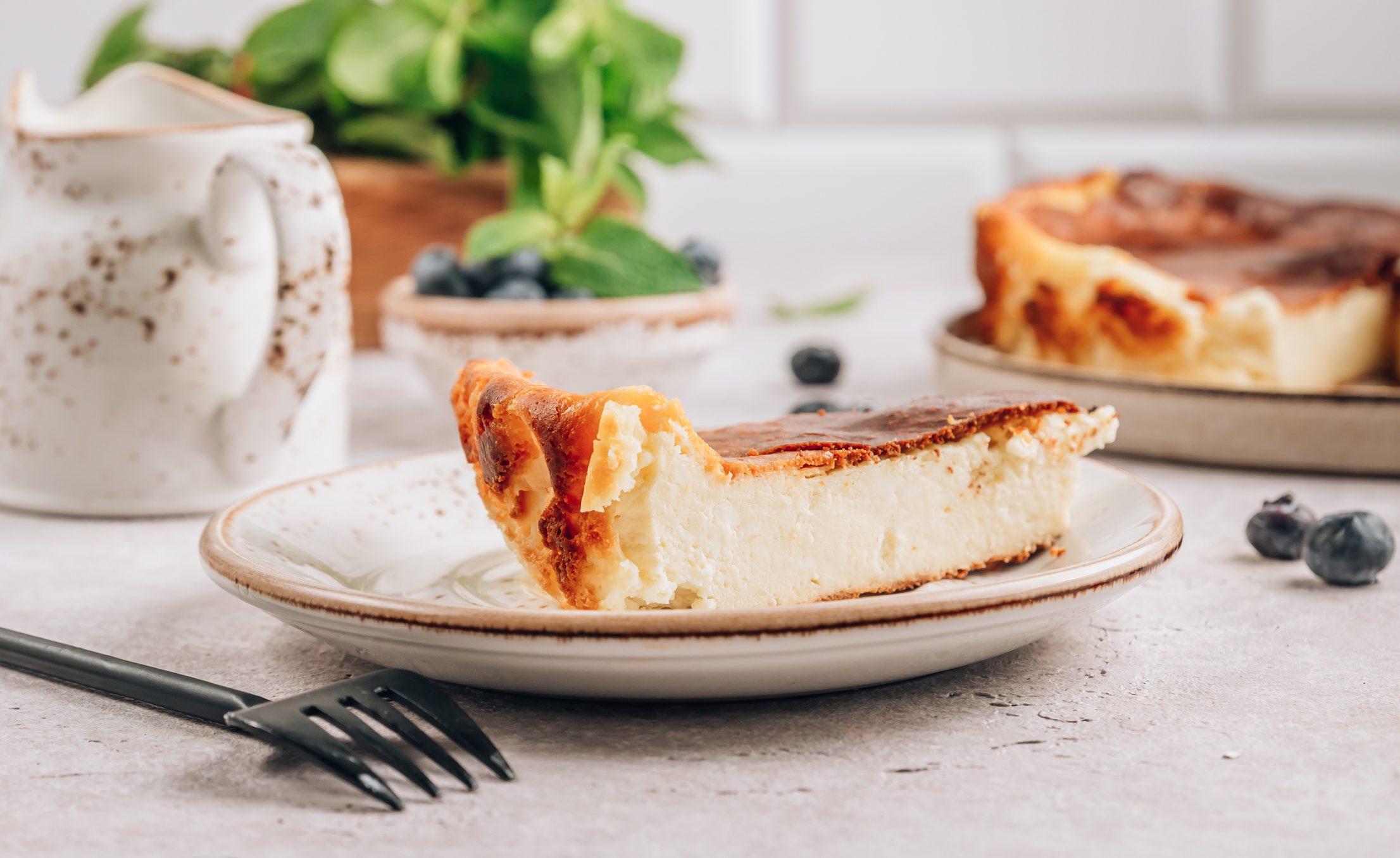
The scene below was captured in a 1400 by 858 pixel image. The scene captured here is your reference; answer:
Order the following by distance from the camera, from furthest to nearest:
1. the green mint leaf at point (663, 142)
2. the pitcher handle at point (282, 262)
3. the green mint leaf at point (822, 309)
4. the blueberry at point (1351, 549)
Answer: the green mint leaf at point (822, 309) → the green mint leaf at point (663, 142) → the pitcher handle at point (282, 262) → the blueberry at point (1351, 549)

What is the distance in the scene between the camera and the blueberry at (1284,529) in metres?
1.04

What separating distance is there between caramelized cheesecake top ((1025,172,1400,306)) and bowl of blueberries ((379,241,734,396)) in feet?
1.67

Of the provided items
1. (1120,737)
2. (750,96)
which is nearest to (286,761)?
(1120,737)

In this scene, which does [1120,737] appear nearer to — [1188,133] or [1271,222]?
[1271,222]

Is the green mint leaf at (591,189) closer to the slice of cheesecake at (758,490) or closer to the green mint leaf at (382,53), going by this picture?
the green mint leaf at (382,53)

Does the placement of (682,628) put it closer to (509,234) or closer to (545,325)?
(545,325)

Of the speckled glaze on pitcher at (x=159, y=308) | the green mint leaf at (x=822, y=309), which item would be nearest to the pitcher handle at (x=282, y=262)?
the speckled glaze on pitcher at (x=159, y=308)

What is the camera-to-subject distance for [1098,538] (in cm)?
89

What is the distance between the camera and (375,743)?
0.65 metres

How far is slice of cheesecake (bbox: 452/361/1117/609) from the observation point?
2.53ft

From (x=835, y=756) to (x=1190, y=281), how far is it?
105 cm

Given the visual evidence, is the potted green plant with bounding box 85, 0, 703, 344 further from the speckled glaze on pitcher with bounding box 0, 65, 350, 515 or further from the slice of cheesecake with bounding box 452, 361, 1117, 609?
the slice of cheesecake with bounding box 452, 361, 1117, 609

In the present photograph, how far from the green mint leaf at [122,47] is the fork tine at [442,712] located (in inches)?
58.3

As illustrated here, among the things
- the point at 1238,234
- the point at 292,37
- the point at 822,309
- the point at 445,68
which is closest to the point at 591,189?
the point at 445,68
